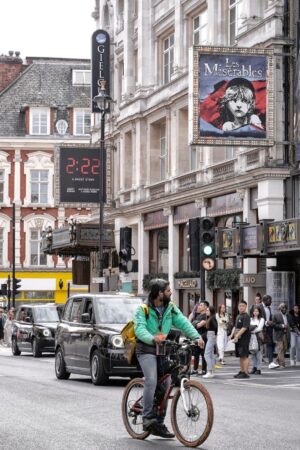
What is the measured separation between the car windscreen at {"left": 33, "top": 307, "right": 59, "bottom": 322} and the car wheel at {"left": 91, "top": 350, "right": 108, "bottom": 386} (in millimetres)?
16797

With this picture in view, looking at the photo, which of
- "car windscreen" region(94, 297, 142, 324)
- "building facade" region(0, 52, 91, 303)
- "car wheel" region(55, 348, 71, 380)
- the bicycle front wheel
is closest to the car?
"car wheel" region(55, 348, 71, 380)

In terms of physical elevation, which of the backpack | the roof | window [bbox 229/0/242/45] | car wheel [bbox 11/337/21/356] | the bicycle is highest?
the roof

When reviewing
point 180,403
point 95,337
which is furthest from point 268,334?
point 180,403

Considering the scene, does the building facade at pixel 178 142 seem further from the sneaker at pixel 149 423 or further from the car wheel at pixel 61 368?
the sneaker at pixel 149 423

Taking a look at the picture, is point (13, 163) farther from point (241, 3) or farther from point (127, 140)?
point (241, 3)

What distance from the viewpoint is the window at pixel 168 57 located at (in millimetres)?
48838

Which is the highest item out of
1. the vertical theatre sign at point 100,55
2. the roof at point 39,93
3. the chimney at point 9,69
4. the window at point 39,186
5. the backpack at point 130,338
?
the chimney at point 9,69

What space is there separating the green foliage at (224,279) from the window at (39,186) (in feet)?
132

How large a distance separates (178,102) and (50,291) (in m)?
37.0

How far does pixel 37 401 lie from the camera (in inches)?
734

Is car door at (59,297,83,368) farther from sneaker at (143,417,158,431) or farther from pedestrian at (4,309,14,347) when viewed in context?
pedestrian at (4,309,14,347)

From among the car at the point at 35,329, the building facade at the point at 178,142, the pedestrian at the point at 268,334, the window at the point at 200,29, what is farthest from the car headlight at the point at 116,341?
the window at the point at 200,29

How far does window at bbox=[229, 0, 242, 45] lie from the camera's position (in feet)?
134

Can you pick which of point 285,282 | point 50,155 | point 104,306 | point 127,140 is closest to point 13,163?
point 50,155
